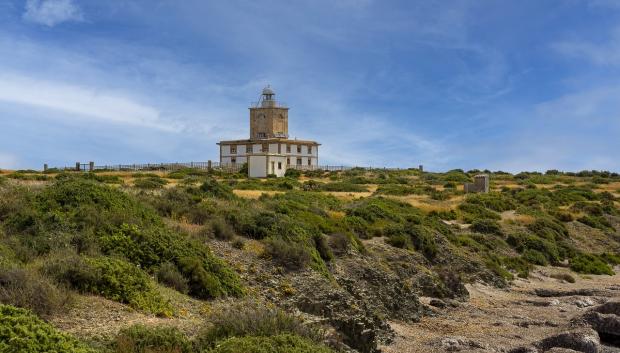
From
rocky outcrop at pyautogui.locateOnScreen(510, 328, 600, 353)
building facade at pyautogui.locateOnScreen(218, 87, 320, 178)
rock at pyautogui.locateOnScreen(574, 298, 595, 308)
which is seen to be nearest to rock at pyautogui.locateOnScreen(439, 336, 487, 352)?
rocky outcrop at pyautogui.locateOnScreen(510, 328, 600, 353)

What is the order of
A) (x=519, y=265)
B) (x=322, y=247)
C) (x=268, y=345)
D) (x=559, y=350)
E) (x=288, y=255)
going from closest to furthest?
(x=268, y=345), (x=559, y=350), (x=288, y=255), (x=322, y=247), (x=519, y=265)

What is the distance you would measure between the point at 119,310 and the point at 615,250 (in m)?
39.4

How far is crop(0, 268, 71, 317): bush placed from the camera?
32.9 feet

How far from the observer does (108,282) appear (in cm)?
1209

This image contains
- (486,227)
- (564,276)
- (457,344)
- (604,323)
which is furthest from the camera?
(486,227)

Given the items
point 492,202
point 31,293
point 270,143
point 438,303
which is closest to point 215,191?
point 438,303

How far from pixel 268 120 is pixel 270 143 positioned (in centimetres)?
678

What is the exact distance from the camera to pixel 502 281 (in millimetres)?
28031

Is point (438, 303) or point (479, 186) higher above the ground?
point (479, 186)

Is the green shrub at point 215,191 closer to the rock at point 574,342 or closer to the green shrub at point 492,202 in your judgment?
the rock at point 574,342

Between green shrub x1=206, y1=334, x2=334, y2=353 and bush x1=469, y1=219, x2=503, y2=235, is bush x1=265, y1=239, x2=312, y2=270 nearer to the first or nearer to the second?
green shrub x1=206, y1=334, x2=334, y2=353

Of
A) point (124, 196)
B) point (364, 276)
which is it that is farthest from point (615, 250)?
point (124, 196)

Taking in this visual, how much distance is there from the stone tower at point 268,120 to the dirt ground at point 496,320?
67.4 meters

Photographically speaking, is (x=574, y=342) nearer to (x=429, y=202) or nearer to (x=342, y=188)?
(x=429, y=202)
